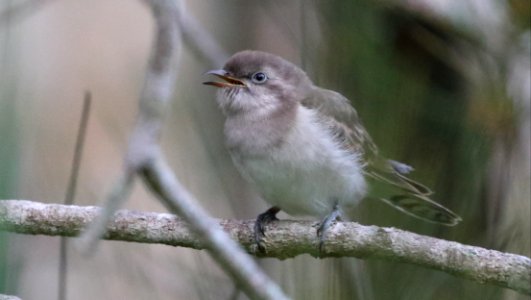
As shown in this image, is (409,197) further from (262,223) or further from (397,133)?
(397,133)

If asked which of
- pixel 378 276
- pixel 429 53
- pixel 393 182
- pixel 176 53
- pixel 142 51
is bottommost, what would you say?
pixel 378 276

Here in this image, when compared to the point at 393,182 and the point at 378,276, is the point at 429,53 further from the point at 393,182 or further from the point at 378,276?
the point at 378,276

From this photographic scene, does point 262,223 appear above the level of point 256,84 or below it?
below

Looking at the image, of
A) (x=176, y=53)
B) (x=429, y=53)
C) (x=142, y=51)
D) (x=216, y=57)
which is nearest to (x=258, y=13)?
(x=142, y=51)

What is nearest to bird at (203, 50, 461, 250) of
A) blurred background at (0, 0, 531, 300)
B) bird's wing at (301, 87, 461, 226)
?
bird's wing at (301, 87, 461, 226)

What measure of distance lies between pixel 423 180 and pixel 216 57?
1313 mm

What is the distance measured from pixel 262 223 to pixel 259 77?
807mm

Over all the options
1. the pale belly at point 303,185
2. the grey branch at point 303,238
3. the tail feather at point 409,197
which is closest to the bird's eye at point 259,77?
the pale belly at point 303,185

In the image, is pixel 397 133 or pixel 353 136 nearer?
pixel 397 133

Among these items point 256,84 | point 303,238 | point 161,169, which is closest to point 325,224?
point 303,238

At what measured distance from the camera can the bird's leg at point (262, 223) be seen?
2.78 m

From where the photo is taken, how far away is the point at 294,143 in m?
3.27

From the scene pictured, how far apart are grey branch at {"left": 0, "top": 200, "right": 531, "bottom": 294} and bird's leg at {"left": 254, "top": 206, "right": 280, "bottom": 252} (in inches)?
0.7

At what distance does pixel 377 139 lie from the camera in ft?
7.56
